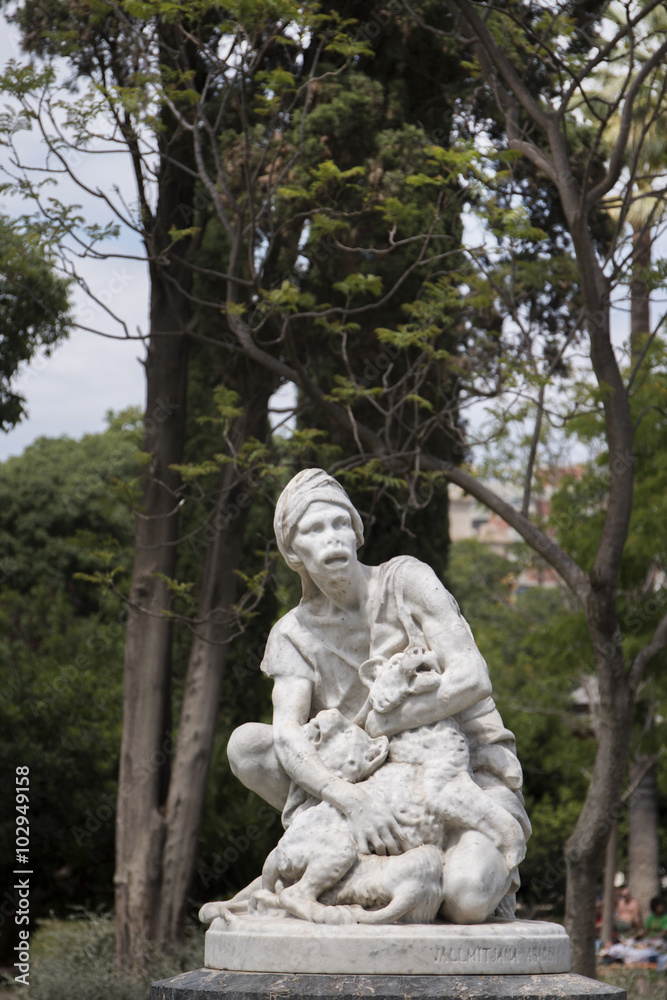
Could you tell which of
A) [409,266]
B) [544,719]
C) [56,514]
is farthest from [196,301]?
[56,514]

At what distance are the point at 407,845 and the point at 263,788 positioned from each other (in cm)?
67

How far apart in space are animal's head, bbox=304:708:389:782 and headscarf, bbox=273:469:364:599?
1.96 ft

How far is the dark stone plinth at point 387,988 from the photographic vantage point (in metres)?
3.54

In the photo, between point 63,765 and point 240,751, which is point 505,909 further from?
point 63,765

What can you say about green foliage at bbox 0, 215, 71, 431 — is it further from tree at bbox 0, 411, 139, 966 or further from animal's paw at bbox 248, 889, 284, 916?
animal's paw at bbox 248, 889, 284, 916

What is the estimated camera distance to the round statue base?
11.9 feet

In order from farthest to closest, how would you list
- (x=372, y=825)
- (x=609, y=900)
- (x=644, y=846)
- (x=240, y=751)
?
(x=644, y=846) → (x=609, y=900) → (x=240, y=751) → (x=372, y=825)

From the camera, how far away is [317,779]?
4.13m

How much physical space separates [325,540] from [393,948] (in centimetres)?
153

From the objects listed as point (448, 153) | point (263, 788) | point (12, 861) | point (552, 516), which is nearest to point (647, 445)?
point (552, 516)

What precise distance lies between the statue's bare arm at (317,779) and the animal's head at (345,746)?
51 millimetres

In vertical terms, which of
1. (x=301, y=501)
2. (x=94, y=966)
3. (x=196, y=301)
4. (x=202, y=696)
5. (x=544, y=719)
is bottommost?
(x=94, y=966)

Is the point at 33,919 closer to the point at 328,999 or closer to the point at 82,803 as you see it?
the point at 82,803

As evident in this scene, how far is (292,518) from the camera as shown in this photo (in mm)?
4539
